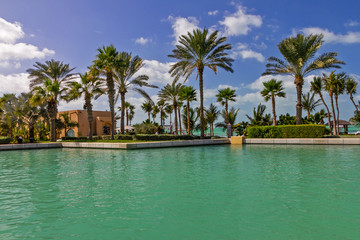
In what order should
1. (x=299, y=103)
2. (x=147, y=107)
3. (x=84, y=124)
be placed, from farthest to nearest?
(x=147, y=107) → (x=84, y=124) → (x=299, y=103)

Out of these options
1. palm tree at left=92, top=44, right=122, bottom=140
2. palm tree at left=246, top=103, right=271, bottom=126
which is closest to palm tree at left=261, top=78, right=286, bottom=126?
palm tree at left=246, top=103, right=271, bottom=126

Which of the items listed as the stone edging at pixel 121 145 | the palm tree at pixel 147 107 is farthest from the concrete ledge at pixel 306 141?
the palm tree at pixel 147 107

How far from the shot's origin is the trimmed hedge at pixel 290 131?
25891mm

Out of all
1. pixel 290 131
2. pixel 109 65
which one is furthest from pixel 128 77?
pixel 290 131

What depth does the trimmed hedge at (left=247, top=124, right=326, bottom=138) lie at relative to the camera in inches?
1019

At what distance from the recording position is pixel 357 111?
4178 cm

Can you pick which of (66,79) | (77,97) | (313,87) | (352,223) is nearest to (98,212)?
(352,223)

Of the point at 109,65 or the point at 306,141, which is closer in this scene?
the point at 306,141

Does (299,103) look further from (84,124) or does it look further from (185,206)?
(84,124)

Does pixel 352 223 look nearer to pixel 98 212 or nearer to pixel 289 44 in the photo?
pixel 98 212

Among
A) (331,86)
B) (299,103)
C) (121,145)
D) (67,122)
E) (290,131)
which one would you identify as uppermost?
(331,86)

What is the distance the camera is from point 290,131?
2708cm

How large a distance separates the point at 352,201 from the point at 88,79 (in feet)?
97.4

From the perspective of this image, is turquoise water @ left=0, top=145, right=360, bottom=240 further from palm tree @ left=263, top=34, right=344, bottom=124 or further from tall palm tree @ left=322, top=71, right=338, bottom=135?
tall palm tree @ left=322, top=71, right=338, bottom=135
